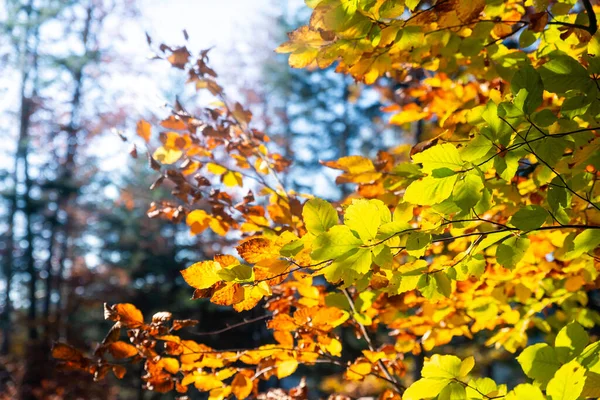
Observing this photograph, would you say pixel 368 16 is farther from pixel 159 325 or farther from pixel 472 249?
pixel 159 325

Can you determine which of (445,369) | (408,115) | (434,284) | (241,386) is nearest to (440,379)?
(445,369)

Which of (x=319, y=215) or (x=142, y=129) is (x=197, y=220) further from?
(x=319, y=215)

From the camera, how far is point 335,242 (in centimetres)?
74

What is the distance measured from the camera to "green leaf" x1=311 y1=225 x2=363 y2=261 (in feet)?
2.40

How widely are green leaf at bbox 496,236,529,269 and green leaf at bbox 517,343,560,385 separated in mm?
202

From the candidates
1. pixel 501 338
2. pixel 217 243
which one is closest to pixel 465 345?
pixel 217 243

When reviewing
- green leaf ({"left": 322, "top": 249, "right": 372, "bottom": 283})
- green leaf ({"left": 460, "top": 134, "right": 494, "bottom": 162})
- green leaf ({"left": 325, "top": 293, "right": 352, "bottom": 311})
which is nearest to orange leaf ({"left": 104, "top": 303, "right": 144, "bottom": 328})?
green leaf ({"left": 325, "top": 293, "right": 352, "bottom": 311})

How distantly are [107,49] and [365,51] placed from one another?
11615 mm

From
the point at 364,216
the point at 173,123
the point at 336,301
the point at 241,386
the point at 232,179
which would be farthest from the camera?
the point at 232,179

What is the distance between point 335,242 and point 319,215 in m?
0.06

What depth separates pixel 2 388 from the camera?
28.9ft

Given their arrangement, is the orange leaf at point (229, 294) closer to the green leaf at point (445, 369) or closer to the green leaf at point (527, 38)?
the green leaf at point (445, 369)

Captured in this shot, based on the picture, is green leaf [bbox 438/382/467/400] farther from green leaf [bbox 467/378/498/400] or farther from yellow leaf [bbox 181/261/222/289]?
yellow leaf [bbox 181/261/222/289]

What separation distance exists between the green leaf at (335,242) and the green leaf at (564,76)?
450 millimetres
